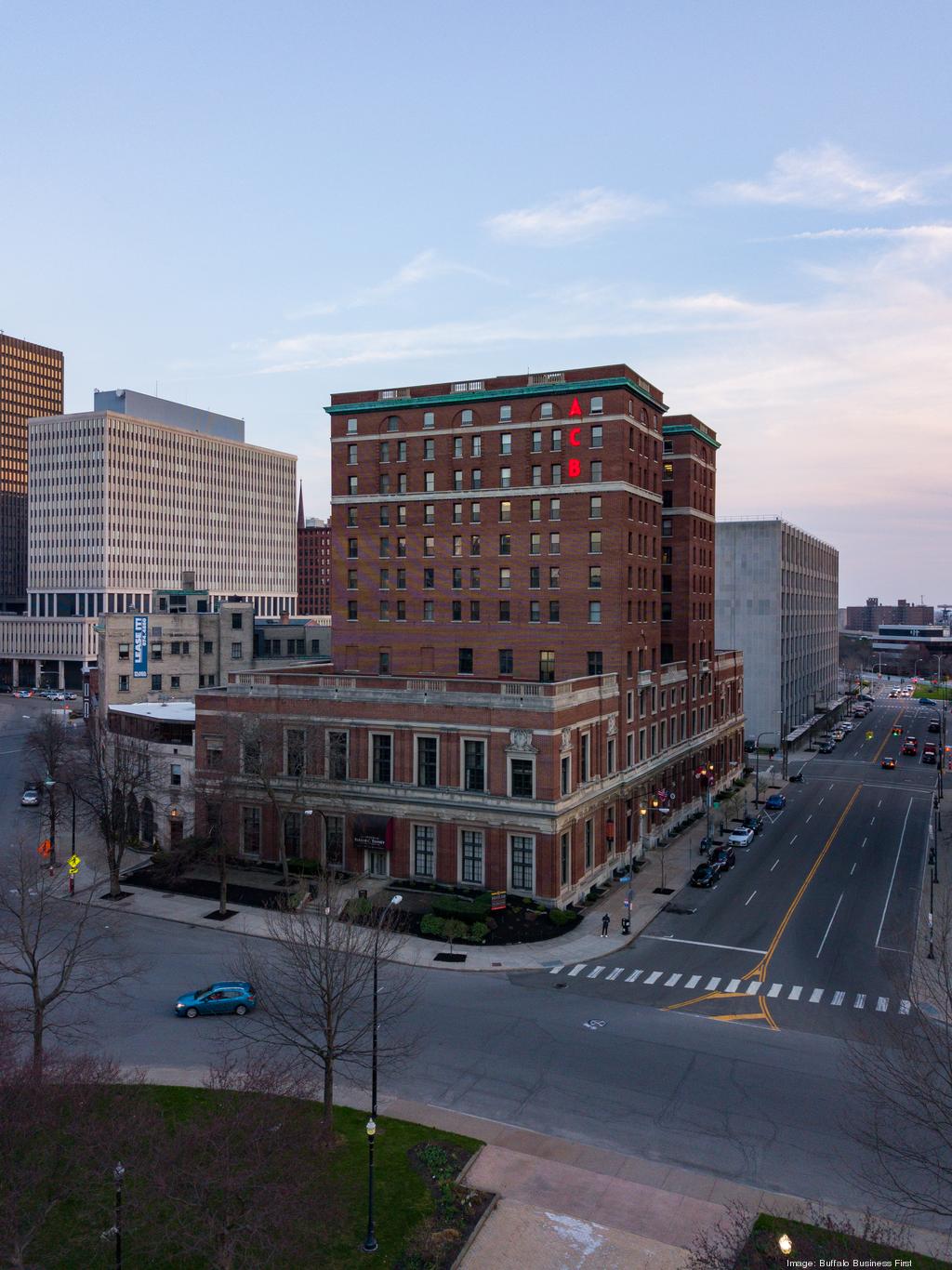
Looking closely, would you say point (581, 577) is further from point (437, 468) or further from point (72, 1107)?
point (72, 1107)

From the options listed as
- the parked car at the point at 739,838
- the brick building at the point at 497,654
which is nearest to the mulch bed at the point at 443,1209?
the brick building at the point at 497,654

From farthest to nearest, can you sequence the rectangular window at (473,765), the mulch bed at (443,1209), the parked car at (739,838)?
the parked car at (739,838) → the rectangular window at (473,765) → the mulch bed at (443,1209)

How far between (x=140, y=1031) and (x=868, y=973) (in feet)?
105

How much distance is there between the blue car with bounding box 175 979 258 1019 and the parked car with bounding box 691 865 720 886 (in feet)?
101

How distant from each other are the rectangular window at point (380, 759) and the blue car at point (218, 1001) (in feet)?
65.1

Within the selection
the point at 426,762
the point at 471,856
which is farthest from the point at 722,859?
the point at 426,762

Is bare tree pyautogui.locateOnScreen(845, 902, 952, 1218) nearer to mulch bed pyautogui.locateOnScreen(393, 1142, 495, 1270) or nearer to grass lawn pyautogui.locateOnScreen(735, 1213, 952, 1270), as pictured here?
grass lawn pyautogui.locateOnScreen(735, 1213, 952, 1270)

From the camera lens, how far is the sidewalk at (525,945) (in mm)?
43656

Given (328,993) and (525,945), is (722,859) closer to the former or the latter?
(525,945)

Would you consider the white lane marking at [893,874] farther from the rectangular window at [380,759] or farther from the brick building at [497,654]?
the rectangular window at [380,759]

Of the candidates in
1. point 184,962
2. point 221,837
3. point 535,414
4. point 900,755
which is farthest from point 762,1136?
point 900,755

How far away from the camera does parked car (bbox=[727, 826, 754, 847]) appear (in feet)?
Answer: 224

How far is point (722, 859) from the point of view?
2415 inches

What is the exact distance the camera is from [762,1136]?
91.3 feet
